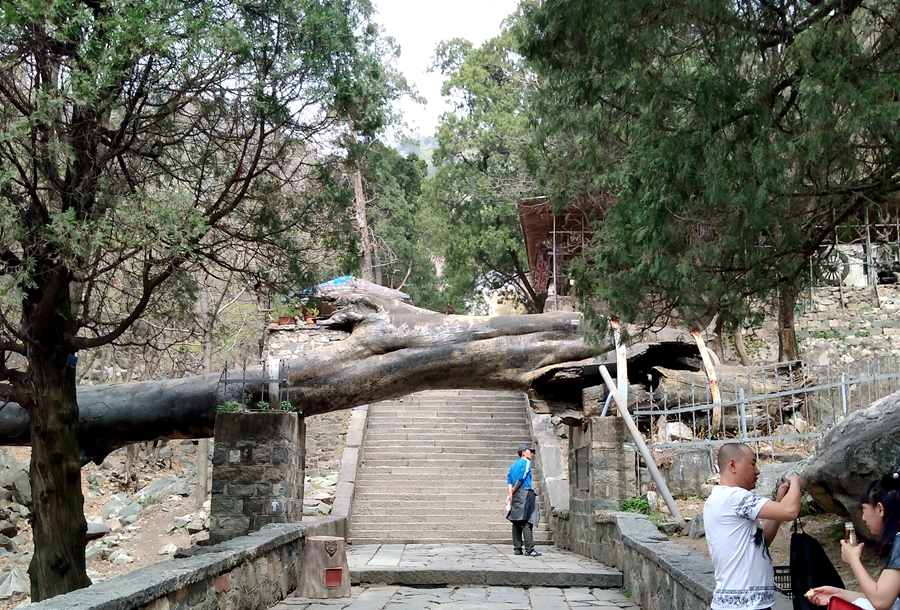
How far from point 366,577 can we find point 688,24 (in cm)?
635

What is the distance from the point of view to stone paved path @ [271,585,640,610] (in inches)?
292

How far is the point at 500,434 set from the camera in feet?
59.9

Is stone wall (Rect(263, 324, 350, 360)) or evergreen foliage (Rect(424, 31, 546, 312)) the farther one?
evergreen foliage (Rect(424, 31, 546, 312))

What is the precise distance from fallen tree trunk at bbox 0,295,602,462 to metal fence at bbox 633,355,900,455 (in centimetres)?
151

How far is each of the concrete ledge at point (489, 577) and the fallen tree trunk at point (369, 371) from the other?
6.15 ft

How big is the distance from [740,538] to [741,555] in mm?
73

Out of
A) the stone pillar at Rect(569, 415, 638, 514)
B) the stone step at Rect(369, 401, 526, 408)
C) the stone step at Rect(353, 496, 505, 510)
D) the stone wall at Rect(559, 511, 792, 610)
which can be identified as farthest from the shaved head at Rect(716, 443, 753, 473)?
the stone step at Rect(369, 401, 526, 408)

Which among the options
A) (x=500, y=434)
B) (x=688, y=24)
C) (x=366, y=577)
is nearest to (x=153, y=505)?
(x=500, y=434)

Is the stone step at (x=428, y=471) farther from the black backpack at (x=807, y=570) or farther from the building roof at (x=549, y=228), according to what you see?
the black backpack at (x=807, y=570)

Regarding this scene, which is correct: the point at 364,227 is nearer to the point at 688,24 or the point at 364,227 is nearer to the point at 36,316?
the point at 36,316

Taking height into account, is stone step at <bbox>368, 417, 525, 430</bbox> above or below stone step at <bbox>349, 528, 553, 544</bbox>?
above

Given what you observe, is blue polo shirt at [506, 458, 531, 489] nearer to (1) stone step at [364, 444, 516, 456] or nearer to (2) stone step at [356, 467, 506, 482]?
(2) stone step at [356, 467, 506, 482]

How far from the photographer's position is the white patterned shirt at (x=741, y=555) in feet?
12.3

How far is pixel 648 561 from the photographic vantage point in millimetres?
7059
